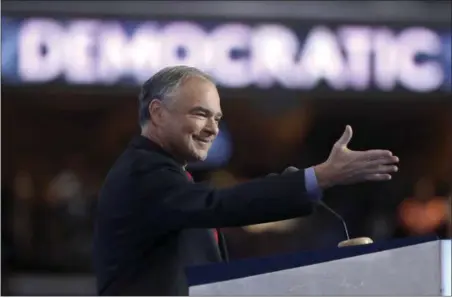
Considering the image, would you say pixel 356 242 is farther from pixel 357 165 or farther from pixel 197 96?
pixel 197 96

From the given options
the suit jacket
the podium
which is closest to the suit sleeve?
the suit jacket

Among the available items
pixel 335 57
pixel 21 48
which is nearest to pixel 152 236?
pixel 21 48

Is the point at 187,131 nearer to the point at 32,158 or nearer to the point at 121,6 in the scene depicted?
the point at 121,6

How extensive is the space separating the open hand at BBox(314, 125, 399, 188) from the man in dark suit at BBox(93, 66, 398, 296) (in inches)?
2.2

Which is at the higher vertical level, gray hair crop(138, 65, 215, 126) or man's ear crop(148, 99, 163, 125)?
gray hair crop(138, 65, 215, 126)

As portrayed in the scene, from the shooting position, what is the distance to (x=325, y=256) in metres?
1.74

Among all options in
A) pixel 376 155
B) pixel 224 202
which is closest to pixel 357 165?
pixel 376 155

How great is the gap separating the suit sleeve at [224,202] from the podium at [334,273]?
4.0 inches

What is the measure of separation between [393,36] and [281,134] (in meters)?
1.10

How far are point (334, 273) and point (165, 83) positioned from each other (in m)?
0.52

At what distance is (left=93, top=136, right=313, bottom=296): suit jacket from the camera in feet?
5.45

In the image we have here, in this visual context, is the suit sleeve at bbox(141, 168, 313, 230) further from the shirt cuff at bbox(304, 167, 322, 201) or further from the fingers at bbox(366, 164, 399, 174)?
the fingers at bbox(366, 164, 399, 174)

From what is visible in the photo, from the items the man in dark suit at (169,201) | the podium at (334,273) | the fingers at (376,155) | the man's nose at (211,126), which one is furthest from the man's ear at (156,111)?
the fingers at (376,155)

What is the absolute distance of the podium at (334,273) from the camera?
1725mm
